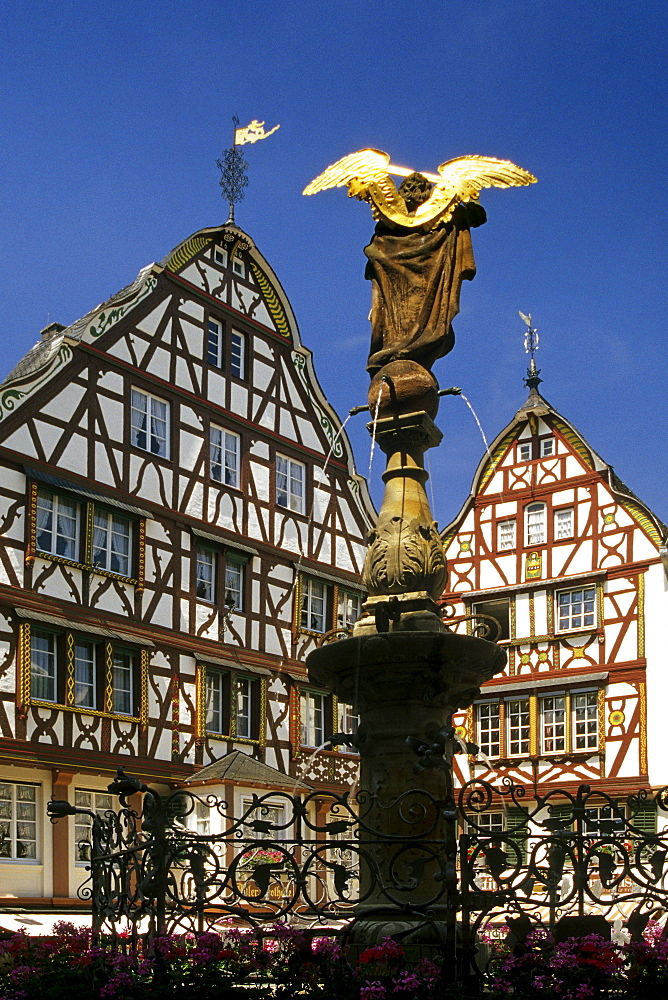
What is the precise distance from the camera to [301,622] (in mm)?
26734

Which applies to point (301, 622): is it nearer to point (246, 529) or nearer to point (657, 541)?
point (246, 529)

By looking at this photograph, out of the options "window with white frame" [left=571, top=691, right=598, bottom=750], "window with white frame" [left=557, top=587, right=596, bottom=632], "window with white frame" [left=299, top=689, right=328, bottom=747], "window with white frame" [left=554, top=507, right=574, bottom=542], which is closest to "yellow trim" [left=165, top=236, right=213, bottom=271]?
"window with white frame" [left=299, top=689, right=328, bottom=747]

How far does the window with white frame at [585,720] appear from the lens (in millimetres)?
29016

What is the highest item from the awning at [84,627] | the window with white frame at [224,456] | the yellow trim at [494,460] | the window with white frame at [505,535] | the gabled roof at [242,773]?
the yellow trim at [494,460]

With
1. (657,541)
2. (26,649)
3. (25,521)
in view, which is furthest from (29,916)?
(657,541)

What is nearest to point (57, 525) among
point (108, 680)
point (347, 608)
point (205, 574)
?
point (108, 680)

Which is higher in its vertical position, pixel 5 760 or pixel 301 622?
pixel 301 622

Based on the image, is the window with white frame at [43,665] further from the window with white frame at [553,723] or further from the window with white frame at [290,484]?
the window with white frame at [553,723]

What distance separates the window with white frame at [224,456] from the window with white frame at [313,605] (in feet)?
9.06

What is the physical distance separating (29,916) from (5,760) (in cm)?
230

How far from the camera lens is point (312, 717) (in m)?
26.6

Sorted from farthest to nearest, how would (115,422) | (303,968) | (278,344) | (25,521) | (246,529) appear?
(278,344) < (246,529) < (115,422) < (25,521) < (303,968)

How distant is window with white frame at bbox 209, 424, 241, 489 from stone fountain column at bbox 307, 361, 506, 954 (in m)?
16.0

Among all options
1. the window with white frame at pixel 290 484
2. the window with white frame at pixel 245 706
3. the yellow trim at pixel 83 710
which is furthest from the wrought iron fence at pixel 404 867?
the window with white frame at pixel 290 484
